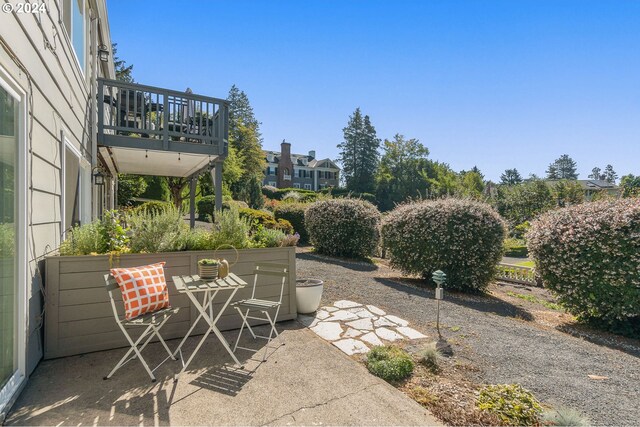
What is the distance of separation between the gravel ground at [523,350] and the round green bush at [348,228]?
130 inches

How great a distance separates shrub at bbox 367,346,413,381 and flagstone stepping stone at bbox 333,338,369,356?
29 cm

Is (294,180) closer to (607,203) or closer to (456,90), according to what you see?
(456,90)

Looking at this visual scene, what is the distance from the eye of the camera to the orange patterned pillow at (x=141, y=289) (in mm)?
2879

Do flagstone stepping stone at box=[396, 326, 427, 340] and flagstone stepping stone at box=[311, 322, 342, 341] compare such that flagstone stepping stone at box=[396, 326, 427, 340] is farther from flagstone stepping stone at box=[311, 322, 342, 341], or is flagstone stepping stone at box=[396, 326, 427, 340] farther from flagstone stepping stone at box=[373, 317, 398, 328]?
flagstone stepping stone at box=[311, 322, 342, 341]

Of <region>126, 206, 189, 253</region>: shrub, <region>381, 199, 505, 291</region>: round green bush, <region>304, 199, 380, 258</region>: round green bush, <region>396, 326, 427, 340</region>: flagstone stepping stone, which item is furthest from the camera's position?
<region>304, 199, 380, 258</region>: round green bush

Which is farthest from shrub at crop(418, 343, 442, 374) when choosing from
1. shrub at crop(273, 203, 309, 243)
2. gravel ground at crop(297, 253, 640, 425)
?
shrub at crop(273, 203, 309, 243)

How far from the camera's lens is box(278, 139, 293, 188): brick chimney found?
45.3 metres

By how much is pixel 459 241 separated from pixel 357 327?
12.1 ft

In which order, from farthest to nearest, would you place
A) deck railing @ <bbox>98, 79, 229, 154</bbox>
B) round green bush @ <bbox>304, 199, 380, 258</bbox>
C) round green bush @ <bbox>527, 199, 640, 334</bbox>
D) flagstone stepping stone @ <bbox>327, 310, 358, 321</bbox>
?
round green bush @ <bbox>304, 199, 380, 258</bbox> → deck railing @ <bbox>98, 79, 229, 154</bbox> → round green bush @ <bbox>527, 199, 640, 334</bbox> → flagstone stepping stone @ <bbox>327, 310, 358, 321</bbox>

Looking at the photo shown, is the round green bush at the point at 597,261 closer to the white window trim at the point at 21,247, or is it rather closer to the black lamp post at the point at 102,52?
the white window trim at the point at 21,247

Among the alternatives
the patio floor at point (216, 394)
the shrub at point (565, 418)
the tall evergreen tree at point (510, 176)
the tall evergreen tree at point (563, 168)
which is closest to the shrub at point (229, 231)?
the patio floor at point (216, 394)

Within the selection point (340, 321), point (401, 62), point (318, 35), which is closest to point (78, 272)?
point (340, 321)

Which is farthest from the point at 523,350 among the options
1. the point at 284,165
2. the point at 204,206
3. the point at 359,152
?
the point at 284,165

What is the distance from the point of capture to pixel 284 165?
45.6 meters
